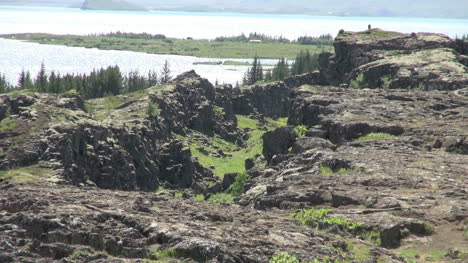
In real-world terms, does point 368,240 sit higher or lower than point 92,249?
lower

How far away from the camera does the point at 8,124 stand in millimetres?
127438

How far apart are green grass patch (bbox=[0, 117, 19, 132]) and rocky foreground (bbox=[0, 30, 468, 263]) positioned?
376mm

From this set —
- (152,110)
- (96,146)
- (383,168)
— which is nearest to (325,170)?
(383,168)

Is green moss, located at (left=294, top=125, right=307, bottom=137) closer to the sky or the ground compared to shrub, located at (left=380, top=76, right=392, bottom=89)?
closer to the ground

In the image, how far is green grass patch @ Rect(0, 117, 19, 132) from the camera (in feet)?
410

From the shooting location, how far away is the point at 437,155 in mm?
65375

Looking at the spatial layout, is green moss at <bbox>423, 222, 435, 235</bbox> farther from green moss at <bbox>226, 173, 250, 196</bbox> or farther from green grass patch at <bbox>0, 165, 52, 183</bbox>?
green moss at <bbox>226, 173, 250, 196</bbox>

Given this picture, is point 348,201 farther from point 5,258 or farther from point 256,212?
point 5,258

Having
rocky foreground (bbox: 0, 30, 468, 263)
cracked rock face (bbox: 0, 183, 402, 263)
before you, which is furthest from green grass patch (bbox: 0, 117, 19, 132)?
cracked rock face (bbox: 0, 183, 402, 263)

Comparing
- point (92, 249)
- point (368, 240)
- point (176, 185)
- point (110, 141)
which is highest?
point (92, 249)

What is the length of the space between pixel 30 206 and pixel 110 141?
111610 mm

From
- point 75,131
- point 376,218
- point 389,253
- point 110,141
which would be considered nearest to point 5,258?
point 389,253

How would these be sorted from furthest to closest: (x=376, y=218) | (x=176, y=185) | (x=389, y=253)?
1. (x=176, y=185)
2. (x=376, y=218)
3. (x=389, y=253)

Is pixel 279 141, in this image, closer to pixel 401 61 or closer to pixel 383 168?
pixel 383 168
